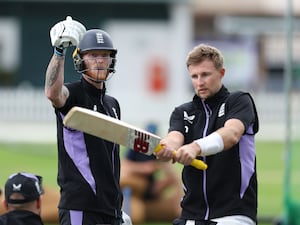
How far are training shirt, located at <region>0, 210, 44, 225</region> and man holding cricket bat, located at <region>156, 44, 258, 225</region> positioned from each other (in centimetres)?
107

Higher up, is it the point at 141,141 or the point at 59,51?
the point at 59,51

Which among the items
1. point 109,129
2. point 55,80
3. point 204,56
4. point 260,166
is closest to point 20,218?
point 55,80

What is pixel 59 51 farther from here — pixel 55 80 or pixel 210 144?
pixel 210 144

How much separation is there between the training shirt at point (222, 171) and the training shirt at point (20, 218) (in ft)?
3.52

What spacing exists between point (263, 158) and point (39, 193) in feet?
59.6

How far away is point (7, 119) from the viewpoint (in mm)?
33062

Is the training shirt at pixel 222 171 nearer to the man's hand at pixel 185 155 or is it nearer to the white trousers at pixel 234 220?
the white trousers at pixel 234 220

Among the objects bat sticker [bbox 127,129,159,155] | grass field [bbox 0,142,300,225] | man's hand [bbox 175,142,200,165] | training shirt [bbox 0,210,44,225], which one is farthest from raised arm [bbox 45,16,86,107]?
grass field [bbox 0,142,300,225]

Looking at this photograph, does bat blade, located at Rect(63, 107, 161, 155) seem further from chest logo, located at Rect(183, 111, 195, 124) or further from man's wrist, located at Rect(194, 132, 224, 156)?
chest logo, located at Rect(183, 111, 195, 124)

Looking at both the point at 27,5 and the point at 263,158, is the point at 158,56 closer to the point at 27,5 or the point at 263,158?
the point at 27,5

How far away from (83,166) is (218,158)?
0.96 metres

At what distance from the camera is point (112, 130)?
6.65 meters

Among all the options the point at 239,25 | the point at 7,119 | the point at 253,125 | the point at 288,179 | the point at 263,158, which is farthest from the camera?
the point at 239,25

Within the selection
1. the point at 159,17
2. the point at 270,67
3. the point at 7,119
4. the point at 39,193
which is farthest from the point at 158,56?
the point at 39,193
